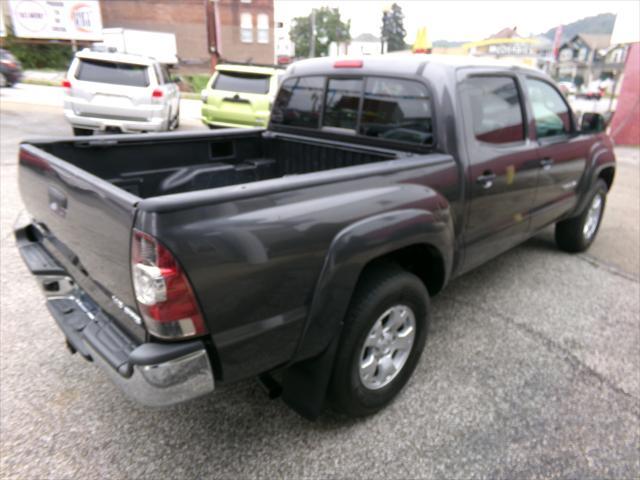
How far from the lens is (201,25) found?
39.6 m

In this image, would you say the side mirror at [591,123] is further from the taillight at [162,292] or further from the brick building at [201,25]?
the brick building at [201,25]

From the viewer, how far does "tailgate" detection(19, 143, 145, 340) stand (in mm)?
1699

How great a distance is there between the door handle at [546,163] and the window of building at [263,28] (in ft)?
116

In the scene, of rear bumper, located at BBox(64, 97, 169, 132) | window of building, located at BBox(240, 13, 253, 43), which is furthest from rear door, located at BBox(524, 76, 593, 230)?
window of building, located at BBox(240, 13, 253, 43)

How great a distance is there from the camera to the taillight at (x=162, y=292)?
155cm

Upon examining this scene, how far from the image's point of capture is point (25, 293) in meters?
3.52

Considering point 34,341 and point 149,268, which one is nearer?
point 149,268

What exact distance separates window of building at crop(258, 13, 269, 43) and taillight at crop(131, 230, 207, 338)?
37.2 meters

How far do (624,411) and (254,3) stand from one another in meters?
37.4

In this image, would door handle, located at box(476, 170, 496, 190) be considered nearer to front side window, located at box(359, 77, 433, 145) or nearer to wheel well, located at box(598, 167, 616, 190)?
front side window, located at box(359, 77, 433, 145)

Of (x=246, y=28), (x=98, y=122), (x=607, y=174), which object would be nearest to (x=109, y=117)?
(x=98, y=122)

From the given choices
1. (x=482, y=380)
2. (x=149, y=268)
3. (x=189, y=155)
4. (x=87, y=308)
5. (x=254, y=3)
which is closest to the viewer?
(x=149, y=268)

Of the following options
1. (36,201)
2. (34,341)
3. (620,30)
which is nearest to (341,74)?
(36,201)

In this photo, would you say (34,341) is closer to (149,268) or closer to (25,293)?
(25,293)
